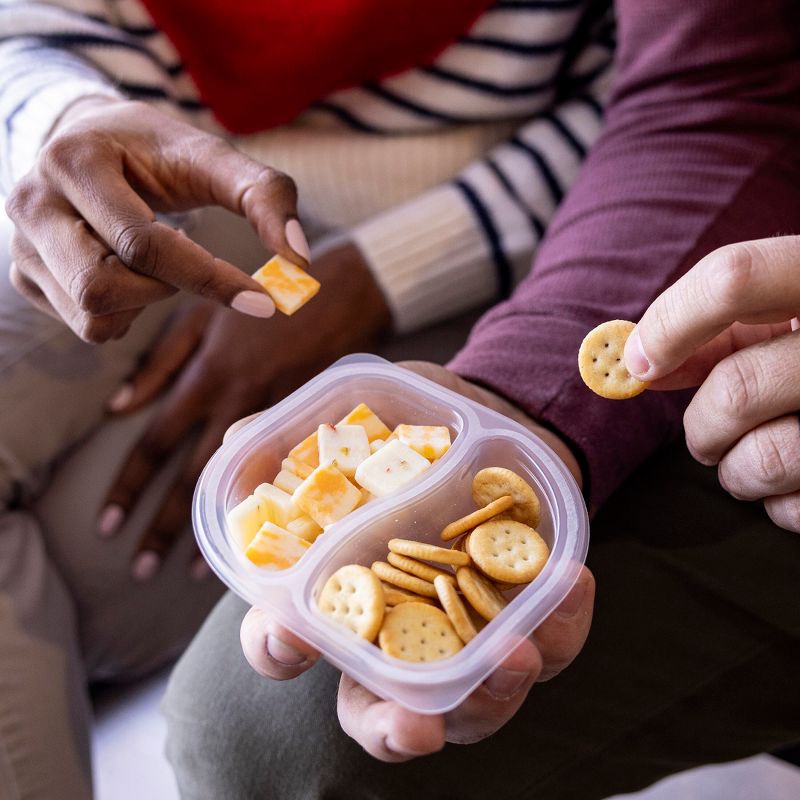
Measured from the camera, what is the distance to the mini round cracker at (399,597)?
502mm

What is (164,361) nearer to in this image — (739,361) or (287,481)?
(287,481)

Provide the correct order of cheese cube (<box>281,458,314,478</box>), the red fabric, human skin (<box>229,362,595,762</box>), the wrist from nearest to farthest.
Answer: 1. human skin (<box>229,362,595,762</box>)
2. cheese cube (<box>281,458,314,478</box>)
3. the wrist
4. the red fabric

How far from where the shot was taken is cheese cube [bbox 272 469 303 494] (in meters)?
0.56

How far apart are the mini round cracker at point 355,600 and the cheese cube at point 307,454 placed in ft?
0.27

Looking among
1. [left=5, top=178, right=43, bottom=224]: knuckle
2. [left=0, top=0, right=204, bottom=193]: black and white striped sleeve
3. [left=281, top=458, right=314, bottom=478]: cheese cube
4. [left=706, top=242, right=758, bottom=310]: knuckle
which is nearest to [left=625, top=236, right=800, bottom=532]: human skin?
[left=706, top=242, right=758, bottom=310]: knuckle

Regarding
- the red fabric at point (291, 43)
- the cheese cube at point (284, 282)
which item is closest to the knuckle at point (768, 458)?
the cheese cube at point (284, 282)

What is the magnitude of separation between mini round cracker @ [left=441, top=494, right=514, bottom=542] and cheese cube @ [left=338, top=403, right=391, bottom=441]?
86mm

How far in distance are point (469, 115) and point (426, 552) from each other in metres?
0.59

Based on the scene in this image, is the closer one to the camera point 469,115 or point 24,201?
point 24,201

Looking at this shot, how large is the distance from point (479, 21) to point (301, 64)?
7.3 inches

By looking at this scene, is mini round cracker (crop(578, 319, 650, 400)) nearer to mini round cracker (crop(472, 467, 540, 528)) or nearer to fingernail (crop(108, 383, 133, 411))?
mini round cracker (crop(472, 467, 540, 528))

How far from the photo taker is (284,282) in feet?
2.08

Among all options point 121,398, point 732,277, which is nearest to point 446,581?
point 732,277

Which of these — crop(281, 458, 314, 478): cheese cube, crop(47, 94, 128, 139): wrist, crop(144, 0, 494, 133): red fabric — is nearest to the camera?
crop(281, 458, 314, 478): cheese cube
